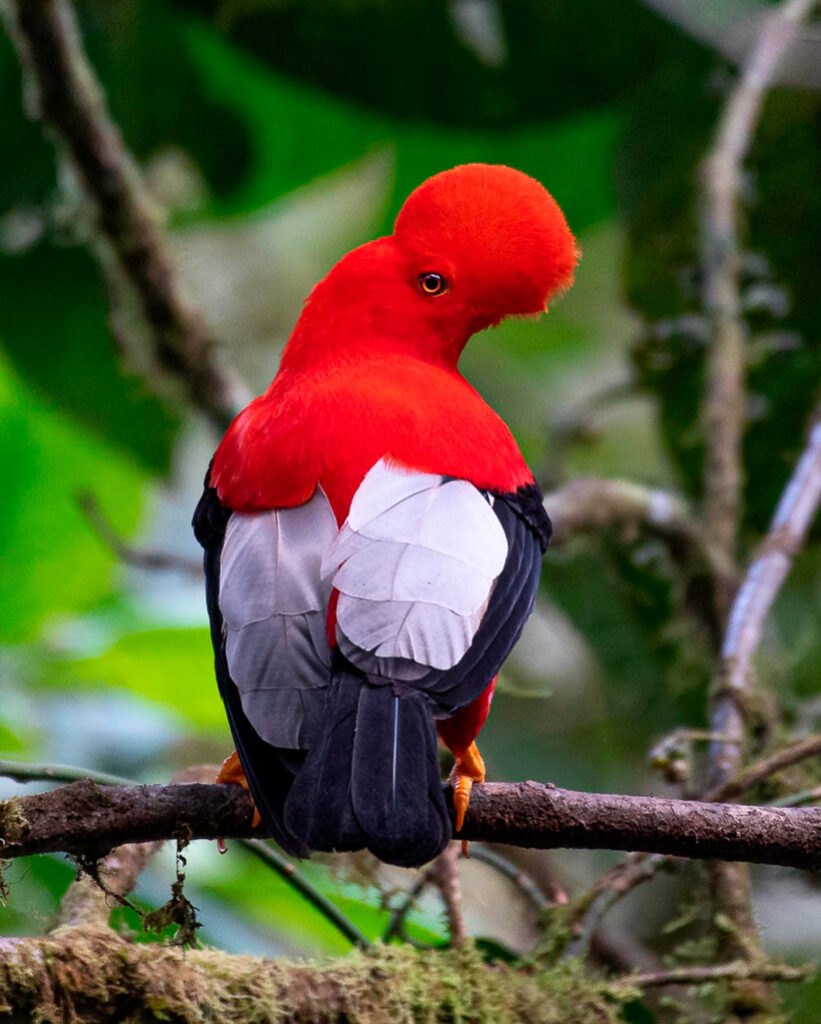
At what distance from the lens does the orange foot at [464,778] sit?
4.75ft

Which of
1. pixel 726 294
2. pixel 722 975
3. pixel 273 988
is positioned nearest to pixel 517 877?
pixel 722 975

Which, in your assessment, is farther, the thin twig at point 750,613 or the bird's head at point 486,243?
the thin twig at point 750,613

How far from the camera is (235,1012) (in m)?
1.54

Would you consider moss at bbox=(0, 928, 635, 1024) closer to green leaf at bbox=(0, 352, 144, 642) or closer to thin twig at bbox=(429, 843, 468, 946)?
thin twig at bbox=(429, 843, 468, 946)

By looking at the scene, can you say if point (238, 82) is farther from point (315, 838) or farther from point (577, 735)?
point (315, 838)

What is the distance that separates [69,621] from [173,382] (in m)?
0.73

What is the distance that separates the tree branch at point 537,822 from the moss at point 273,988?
16cm

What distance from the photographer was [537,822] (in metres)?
1.41

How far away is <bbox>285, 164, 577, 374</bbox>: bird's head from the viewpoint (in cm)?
197

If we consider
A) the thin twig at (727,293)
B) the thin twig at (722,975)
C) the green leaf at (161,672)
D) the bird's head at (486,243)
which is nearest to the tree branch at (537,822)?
the thin twig at (722,975)

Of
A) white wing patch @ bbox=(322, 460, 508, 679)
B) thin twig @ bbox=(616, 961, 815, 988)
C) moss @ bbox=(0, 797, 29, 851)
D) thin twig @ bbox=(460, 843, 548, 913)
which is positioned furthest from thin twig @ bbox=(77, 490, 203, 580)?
moss @ bbox=(0, 797, 29, 851)

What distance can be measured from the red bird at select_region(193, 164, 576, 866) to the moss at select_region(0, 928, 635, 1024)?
26cm

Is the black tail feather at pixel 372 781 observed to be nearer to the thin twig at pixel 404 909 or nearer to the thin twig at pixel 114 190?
the thin twig at pixel 404 909

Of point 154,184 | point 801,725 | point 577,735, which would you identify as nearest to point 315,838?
point 801,725
